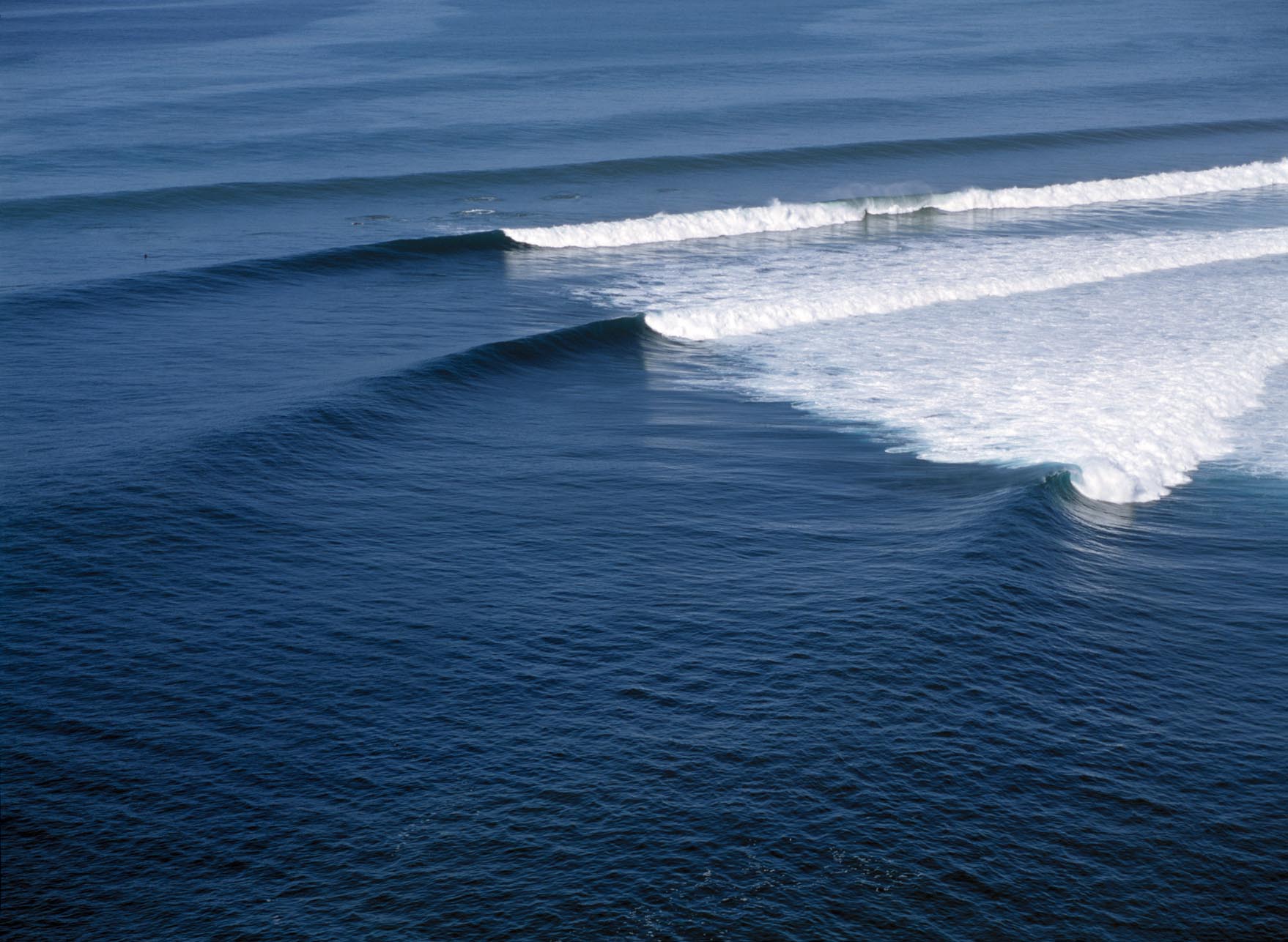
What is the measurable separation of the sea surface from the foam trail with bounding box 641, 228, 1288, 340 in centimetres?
17

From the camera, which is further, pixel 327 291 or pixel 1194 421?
pixel 327 291

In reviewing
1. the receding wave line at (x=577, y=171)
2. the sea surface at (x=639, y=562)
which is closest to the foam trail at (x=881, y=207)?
the sea surface at (x=639, y=562)

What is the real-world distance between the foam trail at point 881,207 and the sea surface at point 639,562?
22 centimetres

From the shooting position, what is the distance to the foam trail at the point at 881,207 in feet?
123

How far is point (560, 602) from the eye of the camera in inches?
606

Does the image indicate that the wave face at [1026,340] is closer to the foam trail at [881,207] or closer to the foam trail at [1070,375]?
the foam trail at [1070,375]

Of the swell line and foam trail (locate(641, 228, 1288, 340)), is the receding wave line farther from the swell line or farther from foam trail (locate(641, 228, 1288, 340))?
foam trail (locate(641, 228, 1288, 340))

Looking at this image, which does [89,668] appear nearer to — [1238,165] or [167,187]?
[167,187]

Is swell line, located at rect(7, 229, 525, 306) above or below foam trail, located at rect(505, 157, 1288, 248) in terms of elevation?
below

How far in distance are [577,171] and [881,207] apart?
10301 millimetres

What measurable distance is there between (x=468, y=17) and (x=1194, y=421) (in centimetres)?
8038

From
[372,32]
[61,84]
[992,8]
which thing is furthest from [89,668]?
A: [992,8]

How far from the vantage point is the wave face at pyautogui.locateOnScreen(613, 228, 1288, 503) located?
2095 centimetres

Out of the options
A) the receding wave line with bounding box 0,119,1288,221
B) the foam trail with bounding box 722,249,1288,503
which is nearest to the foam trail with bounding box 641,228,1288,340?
the foam trail with bounding box 722,249,1288,503
